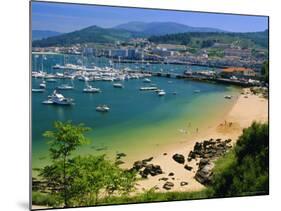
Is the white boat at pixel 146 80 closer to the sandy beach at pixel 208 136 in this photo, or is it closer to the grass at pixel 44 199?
the sandy beach at pixel 208 136

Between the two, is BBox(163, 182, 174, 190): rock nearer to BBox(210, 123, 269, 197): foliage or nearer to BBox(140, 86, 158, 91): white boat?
BBox(210, 123, 269, 197): foliage

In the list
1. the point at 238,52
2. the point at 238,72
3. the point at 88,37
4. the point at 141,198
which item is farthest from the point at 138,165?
the point at 238,52

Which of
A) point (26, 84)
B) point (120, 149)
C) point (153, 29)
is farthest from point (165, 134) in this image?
point (26, 84)

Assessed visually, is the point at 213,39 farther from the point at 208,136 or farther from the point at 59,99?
the point at 59,99

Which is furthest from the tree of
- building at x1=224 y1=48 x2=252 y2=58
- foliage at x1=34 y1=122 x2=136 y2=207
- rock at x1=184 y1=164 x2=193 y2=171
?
building at x1=224 y1=48 x2=252 y2=58

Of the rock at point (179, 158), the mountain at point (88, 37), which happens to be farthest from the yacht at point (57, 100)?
the rock at point (179, 158)
